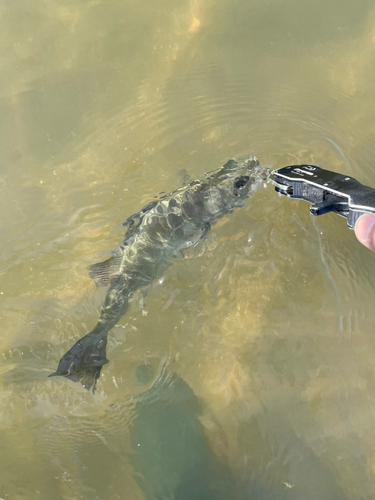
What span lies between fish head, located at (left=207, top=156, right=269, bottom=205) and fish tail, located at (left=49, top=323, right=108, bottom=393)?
7.64 ft

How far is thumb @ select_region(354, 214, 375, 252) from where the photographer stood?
286 cm

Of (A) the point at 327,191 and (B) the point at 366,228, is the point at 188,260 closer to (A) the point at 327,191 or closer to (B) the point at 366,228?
(A) the point at 327,191

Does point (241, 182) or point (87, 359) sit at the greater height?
point (241, 182)

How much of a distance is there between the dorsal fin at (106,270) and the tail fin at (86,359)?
2.19 feet

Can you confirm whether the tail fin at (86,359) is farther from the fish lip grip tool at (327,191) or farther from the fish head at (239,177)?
the fish lip grip tool at (327,191)

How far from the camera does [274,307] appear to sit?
179 inches

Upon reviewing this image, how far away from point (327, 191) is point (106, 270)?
8.76 ft

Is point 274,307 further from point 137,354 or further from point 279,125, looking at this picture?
point 279,125

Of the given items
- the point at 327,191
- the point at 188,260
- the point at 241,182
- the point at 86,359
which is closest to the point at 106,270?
the point at 188,260

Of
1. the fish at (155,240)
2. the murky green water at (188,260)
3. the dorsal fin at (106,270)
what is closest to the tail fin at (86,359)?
the fish at (155,240)

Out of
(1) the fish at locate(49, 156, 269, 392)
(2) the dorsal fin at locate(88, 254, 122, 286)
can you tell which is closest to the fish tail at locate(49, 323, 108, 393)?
(1) the fish at locate(49, 156, 269, 392)

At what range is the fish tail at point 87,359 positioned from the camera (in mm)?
4316

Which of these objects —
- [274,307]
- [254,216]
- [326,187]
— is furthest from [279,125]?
[274,307]

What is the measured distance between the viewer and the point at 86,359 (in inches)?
171
